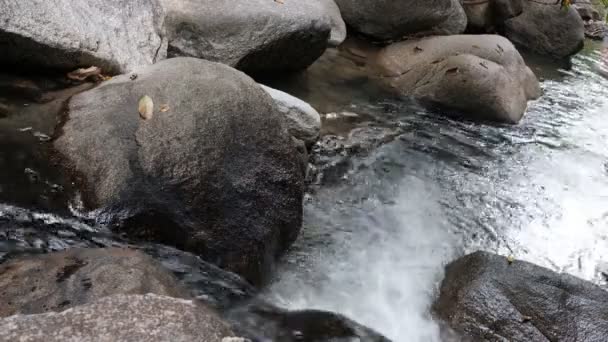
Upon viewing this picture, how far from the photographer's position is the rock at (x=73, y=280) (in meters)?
2.29

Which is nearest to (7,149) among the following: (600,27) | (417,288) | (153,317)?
(153,317)

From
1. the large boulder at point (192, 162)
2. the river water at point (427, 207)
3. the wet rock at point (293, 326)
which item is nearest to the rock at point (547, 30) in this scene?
the river water at point (427, 207)

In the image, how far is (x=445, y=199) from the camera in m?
5.46

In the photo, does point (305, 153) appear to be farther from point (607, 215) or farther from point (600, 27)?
point (600, 27)

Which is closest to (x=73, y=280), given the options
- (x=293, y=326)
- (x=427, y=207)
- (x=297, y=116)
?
(x=293, y=326)

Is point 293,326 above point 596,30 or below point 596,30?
above

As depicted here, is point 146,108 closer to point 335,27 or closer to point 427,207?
point 427,207

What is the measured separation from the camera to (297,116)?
4.96 metres

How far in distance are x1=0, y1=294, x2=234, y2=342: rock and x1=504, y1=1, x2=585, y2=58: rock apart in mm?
11379

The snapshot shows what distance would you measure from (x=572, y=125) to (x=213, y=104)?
20.0ft

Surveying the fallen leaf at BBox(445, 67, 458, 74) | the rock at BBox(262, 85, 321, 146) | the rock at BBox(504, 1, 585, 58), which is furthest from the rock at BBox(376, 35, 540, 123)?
the rock at BBox(504, 1, 585, 58)

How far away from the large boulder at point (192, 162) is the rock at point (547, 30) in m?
9.20

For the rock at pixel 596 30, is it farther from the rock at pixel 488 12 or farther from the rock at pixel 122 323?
the rock at pixel 122 323

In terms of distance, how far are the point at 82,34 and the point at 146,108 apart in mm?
1169
